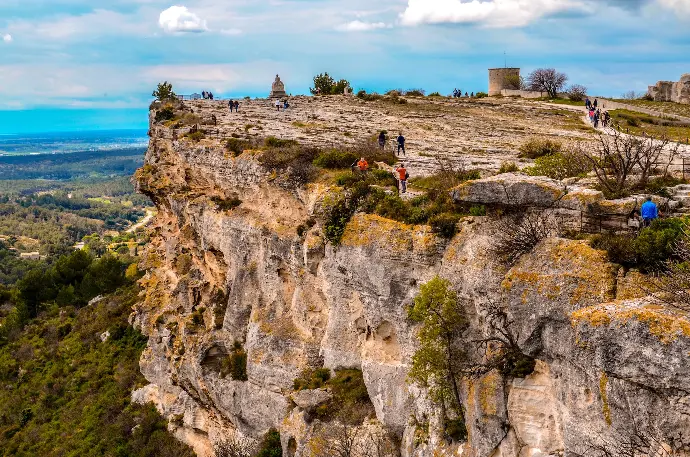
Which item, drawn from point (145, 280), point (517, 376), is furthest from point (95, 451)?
point (517, 376)

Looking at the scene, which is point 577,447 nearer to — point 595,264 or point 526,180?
point 595,264

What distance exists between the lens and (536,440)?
14336mm

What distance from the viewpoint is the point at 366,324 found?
21078mm

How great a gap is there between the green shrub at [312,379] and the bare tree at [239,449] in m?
3.63

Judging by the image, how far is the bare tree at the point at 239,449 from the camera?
80.0 ft

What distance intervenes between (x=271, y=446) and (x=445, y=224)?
482 inches

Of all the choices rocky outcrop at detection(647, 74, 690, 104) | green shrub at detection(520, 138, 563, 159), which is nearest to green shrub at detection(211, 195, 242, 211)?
green shrub at detection(520, 138, 563, 159)

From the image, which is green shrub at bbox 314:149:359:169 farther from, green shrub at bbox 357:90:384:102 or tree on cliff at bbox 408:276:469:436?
green shrub at bbox 357:90:384:102

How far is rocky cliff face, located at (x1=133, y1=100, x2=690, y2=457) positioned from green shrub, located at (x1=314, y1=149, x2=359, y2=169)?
1.57m

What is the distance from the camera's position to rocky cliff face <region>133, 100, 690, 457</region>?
11.7 meters

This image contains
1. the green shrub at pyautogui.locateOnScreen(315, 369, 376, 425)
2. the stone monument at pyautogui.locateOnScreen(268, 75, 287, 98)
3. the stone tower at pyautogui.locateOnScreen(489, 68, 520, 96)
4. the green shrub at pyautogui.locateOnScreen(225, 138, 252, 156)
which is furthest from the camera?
the stone tower at pyautogui.locateOnScreen(489, 68, 520, 96)

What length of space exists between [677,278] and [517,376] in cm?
455

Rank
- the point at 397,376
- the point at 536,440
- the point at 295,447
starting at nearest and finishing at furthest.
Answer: the point at 536,440 < the point at 397,376 < the point at 295,447

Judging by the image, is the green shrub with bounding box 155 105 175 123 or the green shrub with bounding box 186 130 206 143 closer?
the green shrub with bounding box 186 130 206 143
